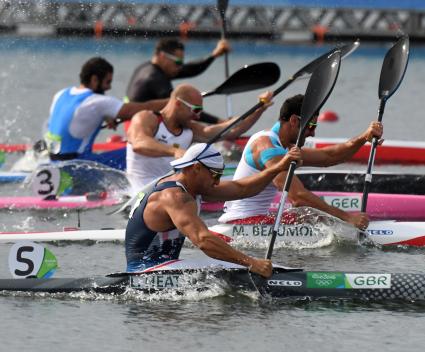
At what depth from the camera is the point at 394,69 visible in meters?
13.6

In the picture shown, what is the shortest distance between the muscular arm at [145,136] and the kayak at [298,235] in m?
1.54

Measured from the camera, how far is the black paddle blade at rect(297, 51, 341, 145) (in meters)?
11.5

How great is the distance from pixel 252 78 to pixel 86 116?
2187 millimetres

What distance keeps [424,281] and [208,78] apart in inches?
899

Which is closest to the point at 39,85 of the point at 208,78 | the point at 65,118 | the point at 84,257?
the point at 208,78

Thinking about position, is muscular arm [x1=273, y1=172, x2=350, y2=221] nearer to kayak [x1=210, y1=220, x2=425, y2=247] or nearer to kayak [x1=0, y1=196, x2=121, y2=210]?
kayak [x1=210, y1=220, x2=425, y2=247]

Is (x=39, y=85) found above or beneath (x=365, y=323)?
above

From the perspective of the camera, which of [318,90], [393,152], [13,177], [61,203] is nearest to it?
[318,90]

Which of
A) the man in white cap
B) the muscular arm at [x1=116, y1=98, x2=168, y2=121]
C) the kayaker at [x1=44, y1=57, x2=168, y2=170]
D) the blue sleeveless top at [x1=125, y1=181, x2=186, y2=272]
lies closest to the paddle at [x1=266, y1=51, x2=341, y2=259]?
A: the man in white cap

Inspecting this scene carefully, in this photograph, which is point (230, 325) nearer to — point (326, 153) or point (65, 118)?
point (326, 153)

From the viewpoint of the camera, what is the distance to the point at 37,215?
15141 mm

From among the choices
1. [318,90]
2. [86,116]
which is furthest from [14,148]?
[318,90]

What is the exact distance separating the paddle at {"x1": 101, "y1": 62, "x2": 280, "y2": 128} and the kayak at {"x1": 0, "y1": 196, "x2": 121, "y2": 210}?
1808mm

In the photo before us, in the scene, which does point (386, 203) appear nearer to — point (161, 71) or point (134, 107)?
point (134, 107)
